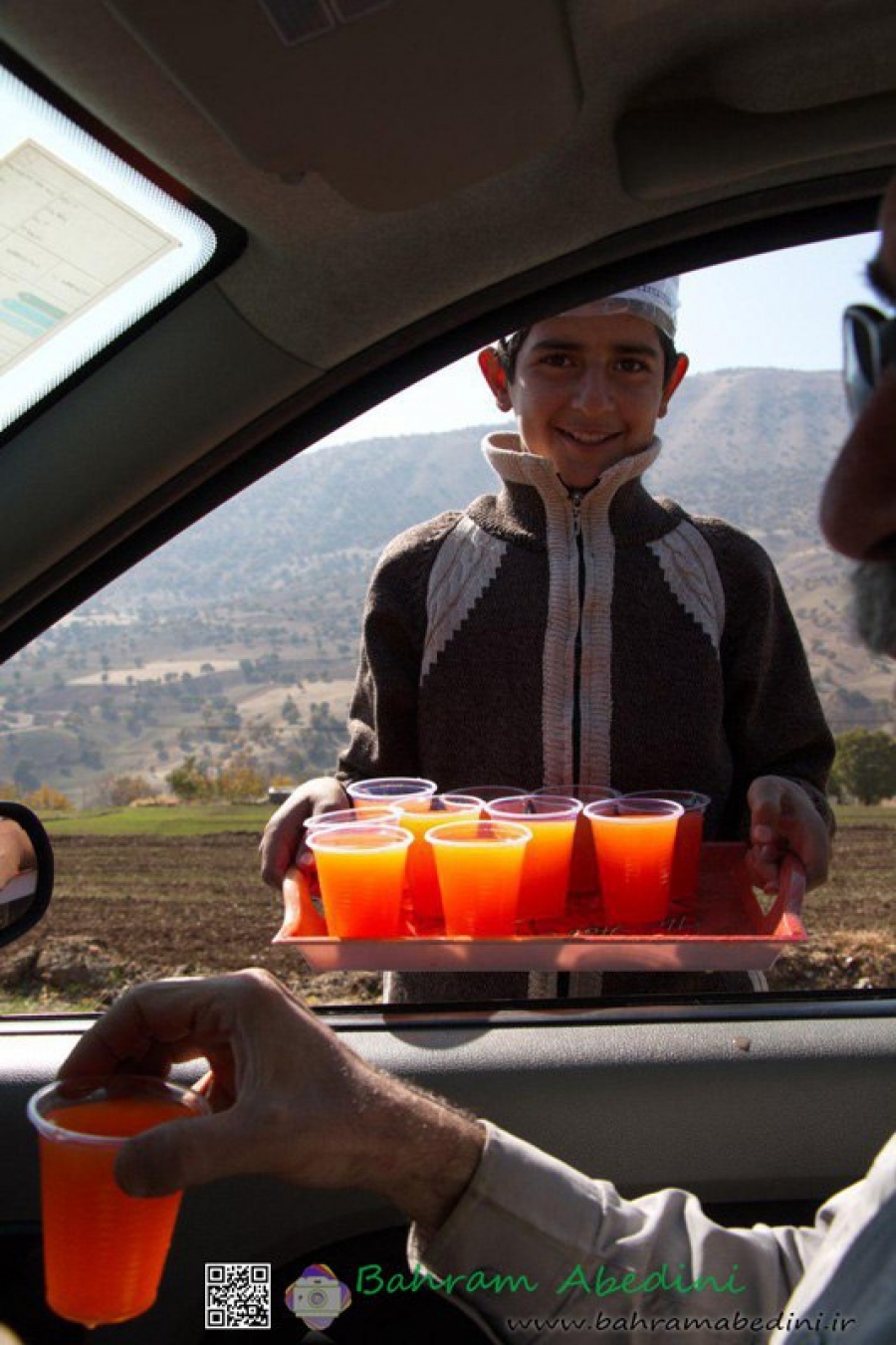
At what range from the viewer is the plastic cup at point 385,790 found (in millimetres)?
2279

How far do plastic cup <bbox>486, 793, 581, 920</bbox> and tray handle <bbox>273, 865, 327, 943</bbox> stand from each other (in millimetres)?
364

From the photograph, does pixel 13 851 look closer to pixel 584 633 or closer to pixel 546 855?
pixel 546 855

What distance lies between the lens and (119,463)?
1613 mm

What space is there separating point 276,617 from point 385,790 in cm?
1689

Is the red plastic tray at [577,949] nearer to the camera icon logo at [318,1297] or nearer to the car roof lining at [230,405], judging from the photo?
the camera icon logo at [318,1297]

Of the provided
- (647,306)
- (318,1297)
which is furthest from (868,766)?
(318,1297)

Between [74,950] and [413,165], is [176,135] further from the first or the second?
[74,950]

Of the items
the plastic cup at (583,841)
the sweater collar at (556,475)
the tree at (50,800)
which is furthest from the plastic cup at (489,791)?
the tree at (50,800)

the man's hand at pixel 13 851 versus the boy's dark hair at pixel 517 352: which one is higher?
the boy's dark hair at pixel 517 352

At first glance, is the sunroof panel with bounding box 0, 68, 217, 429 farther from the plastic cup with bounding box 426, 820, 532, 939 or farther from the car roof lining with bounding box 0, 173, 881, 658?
the plastic cup with bounding box 426, 820, 532, 939

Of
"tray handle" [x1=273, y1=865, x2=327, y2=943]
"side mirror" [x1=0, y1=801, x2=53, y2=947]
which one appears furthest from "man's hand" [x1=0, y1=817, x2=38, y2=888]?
"tray handle" [x1=273, y1=865, x2=327, y2=943]

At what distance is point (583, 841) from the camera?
7.47ft

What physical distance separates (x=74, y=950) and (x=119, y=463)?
5235 millimetres

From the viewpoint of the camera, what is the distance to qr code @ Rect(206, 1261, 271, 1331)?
1.62 meters
